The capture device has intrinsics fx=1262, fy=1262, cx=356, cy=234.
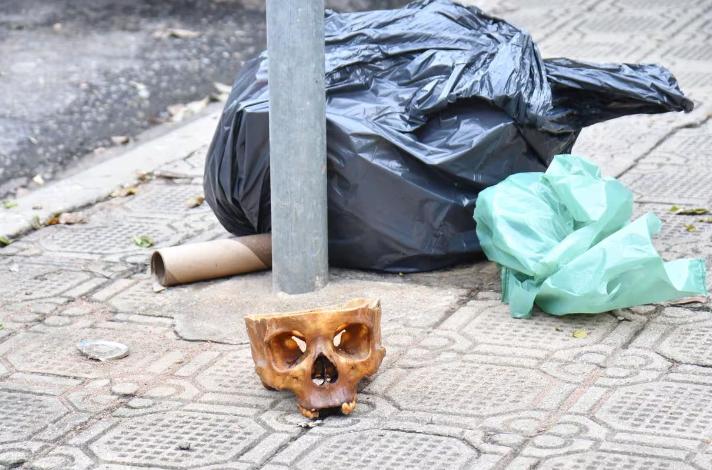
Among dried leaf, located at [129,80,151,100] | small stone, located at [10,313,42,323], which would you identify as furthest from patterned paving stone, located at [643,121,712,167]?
dried leaf, located at [129,80,151,100]

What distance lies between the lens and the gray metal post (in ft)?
14.3

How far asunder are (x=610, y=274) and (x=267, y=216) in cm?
143

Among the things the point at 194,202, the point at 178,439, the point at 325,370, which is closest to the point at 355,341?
the point at 325,370

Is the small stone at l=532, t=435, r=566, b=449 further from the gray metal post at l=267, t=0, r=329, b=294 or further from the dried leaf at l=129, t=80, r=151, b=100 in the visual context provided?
the dried leaf at l=129, t=80, r=151, b=100

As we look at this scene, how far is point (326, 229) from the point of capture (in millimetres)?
4602

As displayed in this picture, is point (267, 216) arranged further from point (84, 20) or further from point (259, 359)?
point (84, 20)

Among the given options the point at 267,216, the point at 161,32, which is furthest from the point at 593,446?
the point at 161,32

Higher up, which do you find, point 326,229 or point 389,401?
point 326,229

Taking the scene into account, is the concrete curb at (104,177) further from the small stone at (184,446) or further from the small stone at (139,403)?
the small stone at (184,446)

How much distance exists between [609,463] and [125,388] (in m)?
1.54

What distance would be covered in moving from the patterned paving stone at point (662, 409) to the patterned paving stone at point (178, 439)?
102cm

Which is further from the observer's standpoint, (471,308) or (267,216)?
(267,216)

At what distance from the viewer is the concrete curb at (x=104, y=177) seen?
5797mm

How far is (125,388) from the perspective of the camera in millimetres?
3971
